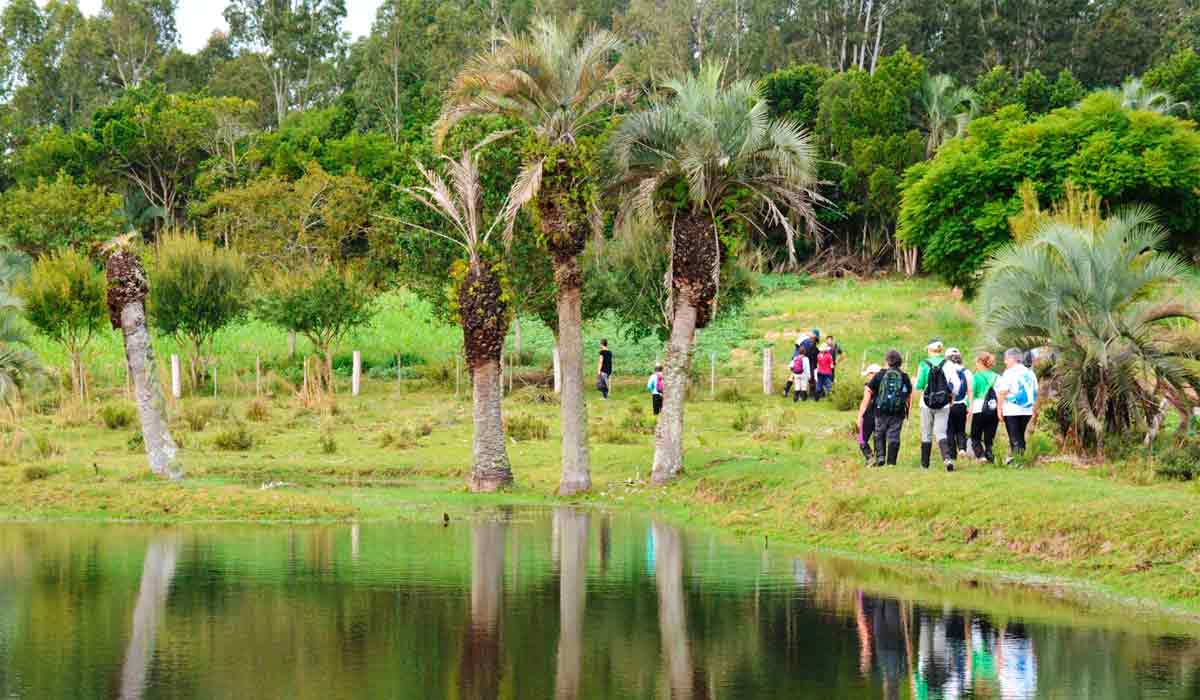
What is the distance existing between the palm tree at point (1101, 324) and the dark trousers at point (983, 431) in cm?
134

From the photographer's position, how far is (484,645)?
1301 centimetres

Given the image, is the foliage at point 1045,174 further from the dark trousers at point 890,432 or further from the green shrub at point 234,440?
the dark trousers at point 890,432

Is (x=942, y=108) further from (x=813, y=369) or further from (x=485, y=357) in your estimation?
(x=485, y=357)

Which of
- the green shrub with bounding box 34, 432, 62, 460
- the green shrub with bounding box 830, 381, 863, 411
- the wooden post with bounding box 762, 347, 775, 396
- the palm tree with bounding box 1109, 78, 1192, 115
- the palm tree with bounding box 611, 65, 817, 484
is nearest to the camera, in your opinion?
the palm tree with bounding box 611, 65, 817, 484

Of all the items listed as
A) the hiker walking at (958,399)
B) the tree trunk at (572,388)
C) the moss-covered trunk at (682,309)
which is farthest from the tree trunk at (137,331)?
the hiker walking at (958,399)

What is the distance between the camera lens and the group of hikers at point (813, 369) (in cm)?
4188

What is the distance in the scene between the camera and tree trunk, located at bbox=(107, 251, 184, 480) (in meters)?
28.6

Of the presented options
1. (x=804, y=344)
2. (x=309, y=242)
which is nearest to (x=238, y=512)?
(x=804, y=344)

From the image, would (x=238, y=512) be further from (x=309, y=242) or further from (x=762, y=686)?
(x=309, y=242)

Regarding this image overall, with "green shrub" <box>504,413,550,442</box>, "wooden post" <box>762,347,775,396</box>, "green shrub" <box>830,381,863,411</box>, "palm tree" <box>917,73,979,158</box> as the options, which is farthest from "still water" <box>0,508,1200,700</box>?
"palm tree" <box>917,73,979,158</box>

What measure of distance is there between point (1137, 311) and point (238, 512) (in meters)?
14.3

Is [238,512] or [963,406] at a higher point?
[963,406]

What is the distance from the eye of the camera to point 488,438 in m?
28.2

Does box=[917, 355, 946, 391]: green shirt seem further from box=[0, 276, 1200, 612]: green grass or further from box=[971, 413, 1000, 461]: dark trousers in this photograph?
Result: box=[0, 276, 1200, 612]: green grass
